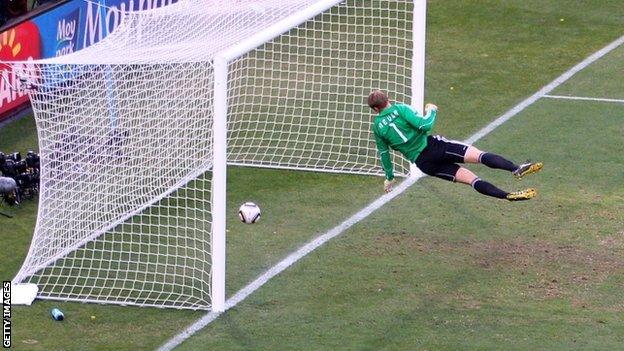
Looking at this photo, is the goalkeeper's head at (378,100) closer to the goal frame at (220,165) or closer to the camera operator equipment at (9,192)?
the goal frame at (220,165)

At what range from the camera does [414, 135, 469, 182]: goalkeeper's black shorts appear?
1427 centimetres

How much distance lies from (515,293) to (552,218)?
82.4 inches

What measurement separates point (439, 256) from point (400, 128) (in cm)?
137

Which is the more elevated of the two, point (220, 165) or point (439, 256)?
point (220, 165)

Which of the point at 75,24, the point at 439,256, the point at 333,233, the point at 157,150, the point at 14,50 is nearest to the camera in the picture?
the point at 439,256

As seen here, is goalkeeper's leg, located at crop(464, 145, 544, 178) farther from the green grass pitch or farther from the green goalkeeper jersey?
the green grass pitch

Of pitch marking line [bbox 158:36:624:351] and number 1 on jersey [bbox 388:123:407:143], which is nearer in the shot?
pitch marking line [bbox 158:36:624:351]

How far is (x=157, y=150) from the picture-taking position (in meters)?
15.0

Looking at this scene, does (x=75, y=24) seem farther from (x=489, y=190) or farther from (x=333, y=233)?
(x=489, y=190)

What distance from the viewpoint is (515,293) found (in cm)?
1325

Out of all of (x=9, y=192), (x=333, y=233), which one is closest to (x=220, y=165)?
(x=333, y=233)

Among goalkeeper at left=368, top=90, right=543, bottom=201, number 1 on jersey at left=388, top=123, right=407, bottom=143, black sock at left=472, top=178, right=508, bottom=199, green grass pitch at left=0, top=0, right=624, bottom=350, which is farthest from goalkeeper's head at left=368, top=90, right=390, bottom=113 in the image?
green grass pitch at left=0, top=0, right=624, bottom=350

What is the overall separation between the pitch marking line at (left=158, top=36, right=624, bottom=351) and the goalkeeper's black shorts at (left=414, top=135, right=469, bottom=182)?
4.06ft

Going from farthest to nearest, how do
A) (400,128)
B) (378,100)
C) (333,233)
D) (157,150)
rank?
(157,150)
(333,233)
(400,128)
(378,100)
